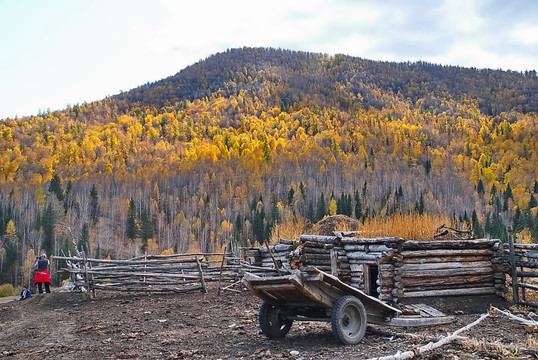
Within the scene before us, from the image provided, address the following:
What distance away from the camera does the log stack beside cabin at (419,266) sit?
14.0m

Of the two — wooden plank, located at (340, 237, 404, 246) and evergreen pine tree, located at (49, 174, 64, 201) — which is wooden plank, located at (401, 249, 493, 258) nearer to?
wooden plank, located at (340, 237, 404, 246)

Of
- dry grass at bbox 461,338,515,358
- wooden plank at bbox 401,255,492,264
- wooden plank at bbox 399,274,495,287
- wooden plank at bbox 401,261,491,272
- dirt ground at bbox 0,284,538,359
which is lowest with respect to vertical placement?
dirt ground at bbox 0,284,538,359

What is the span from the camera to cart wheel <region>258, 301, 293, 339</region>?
9.95 m

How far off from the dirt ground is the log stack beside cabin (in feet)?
1.53

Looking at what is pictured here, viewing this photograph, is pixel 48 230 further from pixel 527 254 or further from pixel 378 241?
pixel 527 254

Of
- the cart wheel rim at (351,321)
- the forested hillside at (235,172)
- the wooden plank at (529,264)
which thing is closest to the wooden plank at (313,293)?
the cart wheel rim at (351,321)

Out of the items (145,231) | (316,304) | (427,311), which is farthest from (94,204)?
(316,304)

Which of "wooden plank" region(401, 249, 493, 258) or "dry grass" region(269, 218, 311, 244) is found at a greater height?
"dry grass" region(269, 218, 311, 244)

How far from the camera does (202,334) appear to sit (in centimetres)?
1112

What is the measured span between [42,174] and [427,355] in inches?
5397

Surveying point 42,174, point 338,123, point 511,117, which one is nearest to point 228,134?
point 338,123

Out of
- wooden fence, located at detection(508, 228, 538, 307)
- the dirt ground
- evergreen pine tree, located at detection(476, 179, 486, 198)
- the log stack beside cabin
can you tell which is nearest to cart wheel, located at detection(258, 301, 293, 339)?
the dirt ground

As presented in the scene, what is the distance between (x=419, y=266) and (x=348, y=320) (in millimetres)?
5489

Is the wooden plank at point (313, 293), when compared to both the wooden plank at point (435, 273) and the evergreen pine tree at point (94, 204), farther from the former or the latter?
the evergreen pine tree at point (94, 204)
